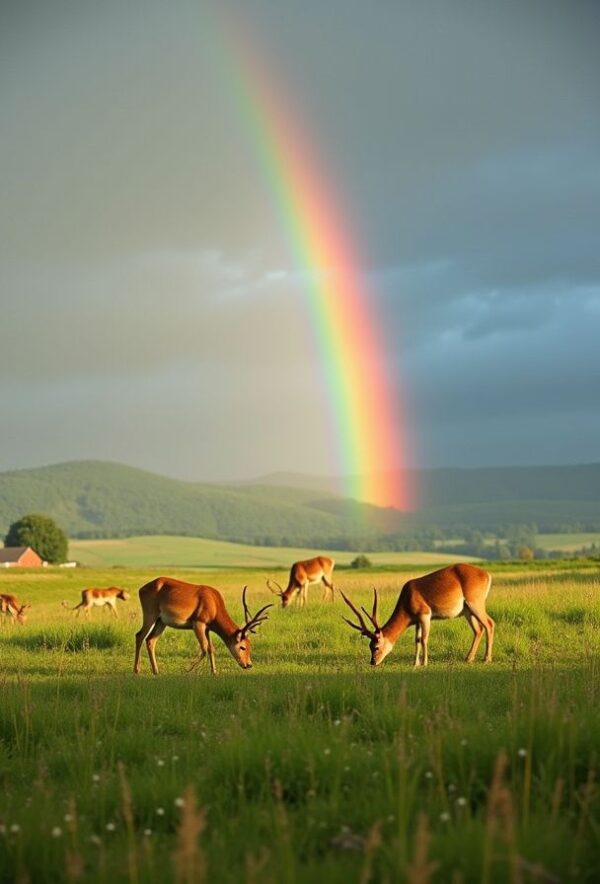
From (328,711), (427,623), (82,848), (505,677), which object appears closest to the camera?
(82,848)

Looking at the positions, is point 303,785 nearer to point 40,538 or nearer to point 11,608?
point 11,608

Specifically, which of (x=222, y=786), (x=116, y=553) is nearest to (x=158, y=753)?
(x=222, y=786)

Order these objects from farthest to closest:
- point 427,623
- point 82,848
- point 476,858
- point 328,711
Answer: point 427,623 < point 328,711 < point 82,848 < point 476,858

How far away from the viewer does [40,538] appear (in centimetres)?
13875

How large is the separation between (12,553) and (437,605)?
114 meters

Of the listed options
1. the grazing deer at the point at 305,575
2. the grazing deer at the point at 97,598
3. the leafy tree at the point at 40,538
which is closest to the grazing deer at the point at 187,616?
the grazing deer at the point at 305,575

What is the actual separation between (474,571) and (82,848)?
508 inches

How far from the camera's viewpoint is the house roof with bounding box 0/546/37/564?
406 feet

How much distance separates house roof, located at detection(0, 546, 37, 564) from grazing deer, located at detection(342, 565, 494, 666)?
111525 millimetres

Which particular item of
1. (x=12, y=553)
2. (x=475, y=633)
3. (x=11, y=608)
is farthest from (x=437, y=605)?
(x=12, y=553)

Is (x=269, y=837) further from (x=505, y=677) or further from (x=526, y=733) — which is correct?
(x=505, y=677)

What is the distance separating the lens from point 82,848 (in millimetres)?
7027

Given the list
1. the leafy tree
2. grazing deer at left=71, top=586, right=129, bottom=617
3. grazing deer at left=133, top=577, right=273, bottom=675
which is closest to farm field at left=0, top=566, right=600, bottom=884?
grazing deer at left=133, top=577, right=273, bottom=675

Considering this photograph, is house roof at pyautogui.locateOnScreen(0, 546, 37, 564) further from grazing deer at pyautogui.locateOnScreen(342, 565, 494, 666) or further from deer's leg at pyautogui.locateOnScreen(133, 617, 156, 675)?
grazing deer at pyautogui.locateOnScreen(342, 565, 494, 666)
